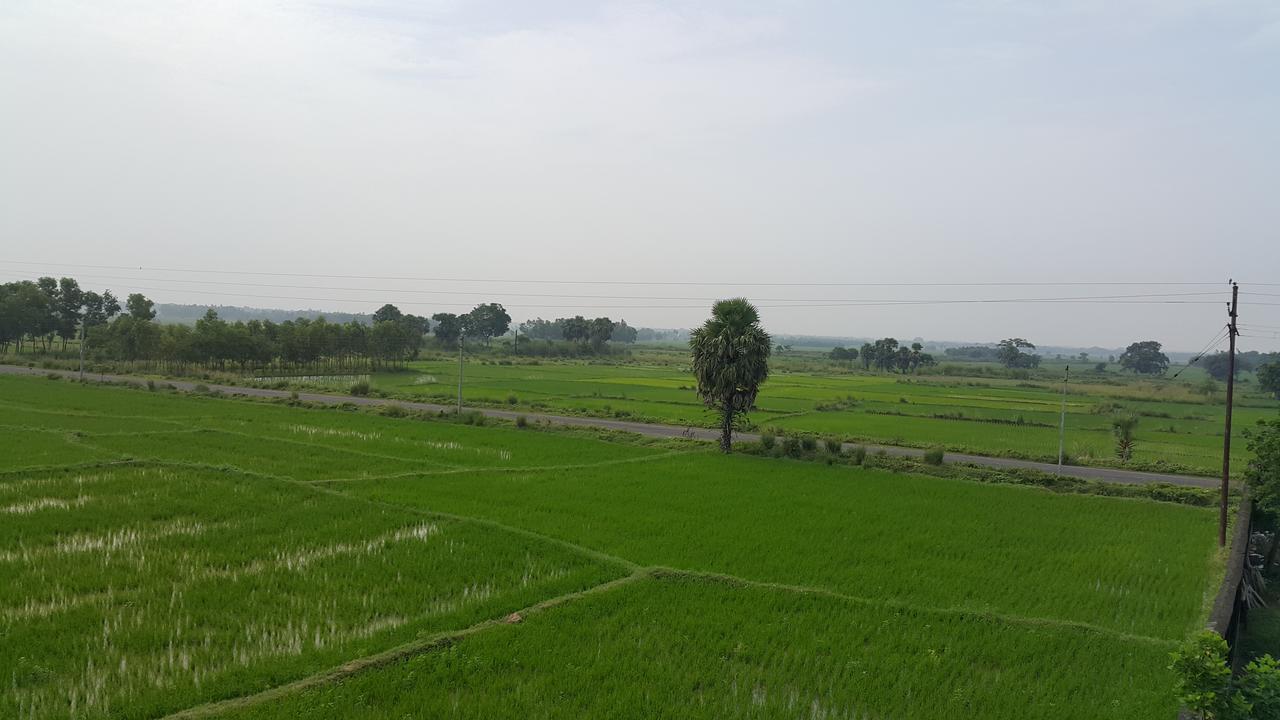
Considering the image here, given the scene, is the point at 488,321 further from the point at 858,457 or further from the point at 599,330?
the point at 858,457

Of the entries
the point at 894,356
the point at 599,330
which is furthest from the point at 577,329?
the point at 894,356

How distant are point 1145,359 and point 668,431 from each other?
429 ft

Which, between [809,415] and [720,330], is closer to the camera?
[720,330]

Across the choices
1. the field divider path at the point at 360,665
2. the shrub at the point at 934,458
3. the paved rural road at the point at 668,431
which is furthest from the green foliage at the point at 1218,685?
the paved rural road at the point at 668,431

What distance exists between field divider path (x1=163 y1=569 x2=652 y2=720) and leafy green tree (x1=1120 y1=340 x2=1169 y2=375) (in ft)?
470

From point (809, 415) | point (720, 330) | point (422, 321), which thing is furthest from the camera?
point (422, 321)

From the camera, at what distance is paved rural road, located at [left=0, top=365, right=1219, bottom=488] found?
80.6 ft

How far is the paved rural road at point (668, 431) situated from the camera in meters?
24.6

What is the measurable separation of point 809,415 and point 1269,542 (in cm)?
2307

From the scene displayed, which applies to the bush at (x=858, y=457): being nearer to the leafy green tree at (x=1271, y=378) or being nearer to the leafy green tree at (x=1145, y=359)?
the leafy green tree at (x=1271, y=378)

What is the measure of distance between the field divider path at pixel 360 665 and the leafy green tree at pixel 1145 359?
470 feet

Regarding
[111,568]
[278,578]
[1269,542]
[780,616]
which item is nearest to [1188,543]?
[1269,542]

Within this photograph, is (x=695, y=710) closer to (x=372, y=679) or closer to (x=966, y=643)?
(x=372, y=679)

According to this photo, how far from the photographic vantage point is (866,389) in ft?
207
